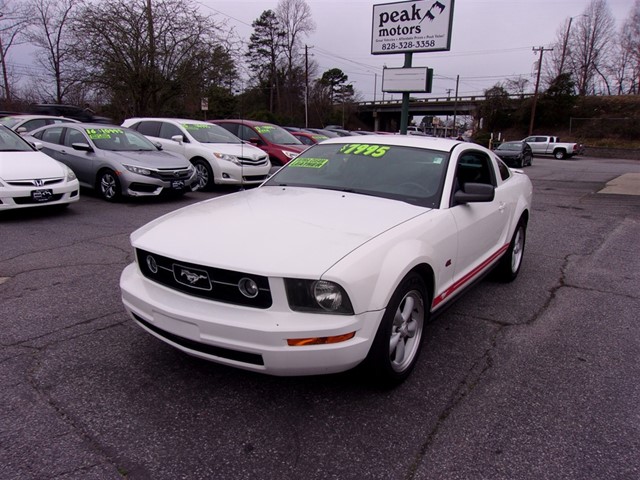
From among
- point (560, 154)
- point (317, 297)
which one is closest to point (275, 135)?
point (317, 297)

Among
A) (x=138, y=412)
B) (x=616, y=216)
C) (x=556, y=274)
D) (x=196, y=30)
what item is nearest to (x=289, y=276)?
(x=138, y=412)

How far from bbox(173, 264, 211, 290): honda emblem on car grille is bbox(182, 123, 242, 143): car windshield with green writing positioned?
8995mm

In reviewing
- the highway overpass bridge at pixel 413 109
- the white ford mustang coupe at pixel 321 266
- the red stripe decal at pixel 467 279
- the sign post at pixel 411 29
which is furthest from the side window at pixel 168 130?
the highway overpass bridge at pixel 413 109

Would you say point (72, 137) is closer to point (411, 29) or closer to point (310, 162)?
point (310, 162)

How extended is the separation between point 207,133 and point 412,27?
7932 mm

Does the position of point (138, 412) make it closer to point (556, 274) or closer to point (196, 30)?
point (556, 274)

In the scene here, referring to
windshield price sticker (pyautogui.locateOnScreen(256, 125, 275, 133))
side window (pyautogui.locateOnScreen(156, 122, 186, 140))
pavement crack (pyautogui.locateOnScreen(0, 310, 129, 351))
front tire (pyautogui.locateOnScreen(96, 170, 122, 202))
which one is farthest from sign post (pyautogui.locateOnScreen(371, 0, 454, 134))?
pavement crack (pyautogui.locateOnScreen(0, 310, 129, 351))

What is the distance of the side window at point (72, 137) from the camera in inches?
369

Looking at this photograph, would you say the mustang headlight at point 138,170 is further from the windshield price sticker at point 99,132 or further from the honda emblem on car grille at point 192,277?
the honda emblem on car grille at point 192,277

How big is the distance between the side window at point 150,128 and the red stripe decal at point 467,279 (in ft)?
31.8

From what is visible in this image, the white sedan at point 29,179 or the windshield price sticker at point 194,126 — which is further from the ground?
the windshield price sticker at point 194,126

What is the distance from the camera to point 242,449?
90.4 inches

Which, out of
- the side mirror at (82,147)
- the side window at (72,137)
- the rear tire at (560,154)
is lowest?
the rear tire at (560,154)

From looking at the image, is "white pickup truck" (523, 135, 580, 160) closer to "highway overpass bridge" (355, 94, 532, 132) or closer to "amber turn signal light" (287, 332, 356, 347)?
"amber turn signal light" (287, 332, 356, 347)
